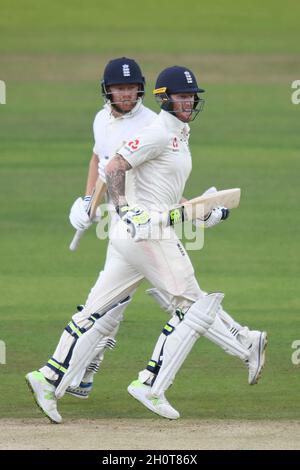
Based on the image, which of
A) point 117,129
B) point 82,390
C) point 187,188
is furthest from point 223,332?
point 187,188

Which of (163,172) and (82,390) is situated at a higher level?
(163,172)

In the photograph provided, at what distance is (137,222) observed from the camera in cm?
734

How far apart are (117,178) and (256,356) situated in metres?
1.45

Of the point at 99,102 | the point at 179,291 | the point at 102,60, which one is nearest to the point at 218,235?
the point at 179,291

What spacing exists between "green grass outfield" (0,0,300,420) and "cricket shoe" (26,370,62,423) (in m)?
0.22

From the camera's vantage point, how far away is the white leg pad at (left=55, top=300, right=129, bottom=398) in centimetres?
775

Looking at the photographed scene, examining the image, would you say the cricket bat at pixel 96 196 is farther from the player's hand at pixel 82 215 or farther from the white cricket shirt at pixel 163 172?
the white cricket shirt at pixel 163 172

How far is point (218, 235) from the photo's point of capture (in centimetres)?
1381

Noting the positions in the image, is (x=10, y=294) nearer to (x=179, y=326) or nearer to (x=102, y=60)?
(x=179, y=326)

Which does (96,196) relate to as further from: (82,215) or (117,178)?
(117,178)

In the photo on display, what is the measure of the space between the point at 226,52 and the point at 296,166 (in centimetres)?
1030

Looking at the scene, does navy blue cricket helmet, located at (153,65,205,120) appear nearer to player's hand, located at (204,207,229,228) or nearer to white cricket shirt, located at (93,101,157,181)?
white cricket shirt, located at (93,101,157,181)
